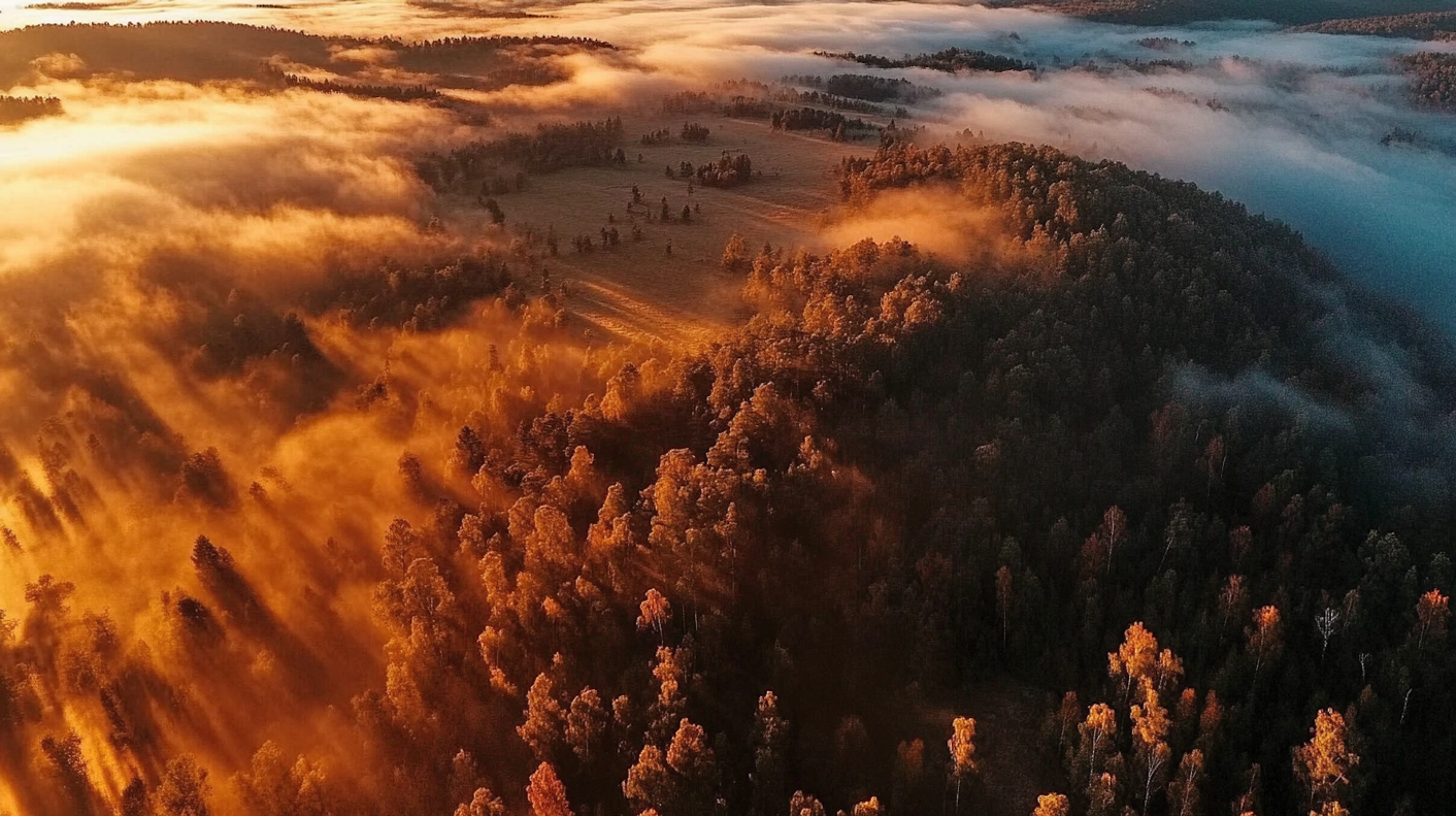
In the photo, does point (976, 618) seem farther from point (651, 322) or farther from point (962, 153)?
point (962, 153)

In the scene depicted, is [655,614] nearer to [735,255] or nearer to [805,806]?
[805,806]

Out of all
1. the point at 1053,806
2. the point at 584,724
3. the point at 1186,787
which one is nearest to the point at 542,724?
the point at 584,724

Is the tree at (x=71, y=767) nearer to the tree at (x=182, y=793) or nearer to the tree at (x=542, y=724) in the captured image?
the tree at (x=182, y=793)

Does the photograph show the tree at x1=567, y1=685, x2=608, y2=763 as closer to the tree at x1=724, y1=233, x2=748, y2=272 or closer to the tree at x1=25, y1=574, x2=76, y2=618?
the tree at x1=25, y1=574, x2=76, y2=618

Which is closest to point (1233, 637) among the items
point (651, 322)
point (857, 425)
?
point (857, 425)

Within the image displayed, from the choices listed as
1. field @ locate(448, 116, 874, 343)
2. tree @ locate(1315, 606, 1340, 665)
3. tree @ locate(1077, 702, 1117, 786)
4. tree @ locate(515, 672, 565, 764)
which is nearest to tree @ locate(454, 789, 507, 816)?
tree @ locate(515, 672, 565, 764)
